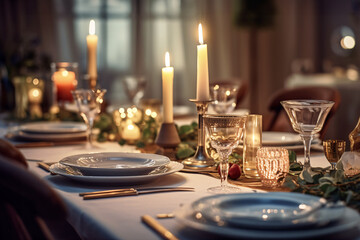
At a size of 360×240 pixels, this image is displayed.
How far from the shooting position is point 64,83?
7.92 feet

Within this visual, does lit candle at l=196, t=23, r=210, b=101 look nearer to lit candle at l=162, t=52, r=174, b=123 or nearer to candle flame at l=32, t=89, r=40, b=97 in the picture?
lit candle at l=162, t=52, r=174, b=123

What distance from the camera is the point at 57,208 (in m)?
0.84

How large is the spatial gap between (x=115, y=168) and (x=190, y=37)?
15.3 ft

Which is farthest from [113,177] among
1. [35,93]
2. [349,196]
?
[35,93]

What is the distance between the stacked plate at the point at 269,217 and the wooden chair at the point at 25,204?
192 millimetres

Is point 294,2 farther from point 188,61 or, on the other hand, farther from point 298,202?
point 298,202

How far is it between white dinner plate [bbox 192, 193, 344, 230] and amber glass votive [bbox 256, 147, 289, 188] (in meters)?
0.24

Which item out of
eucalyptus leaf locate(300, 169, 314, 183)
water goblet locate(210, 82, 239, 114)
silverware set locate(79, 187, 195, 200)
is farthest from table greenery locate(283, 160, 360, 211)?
water goblet locate(210, 82, 239, 114)

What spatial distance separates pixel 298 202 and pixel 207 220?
7.0 inches

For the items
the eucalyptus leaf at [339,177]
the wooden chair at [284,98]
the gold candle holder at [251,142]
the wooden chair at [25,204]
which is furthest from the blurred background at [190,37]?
the wooden chair at [25,204]

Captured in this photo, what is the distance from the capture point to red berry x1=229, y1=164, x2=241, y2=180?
129cm

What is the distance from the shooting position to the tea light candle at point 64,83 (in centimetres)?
241

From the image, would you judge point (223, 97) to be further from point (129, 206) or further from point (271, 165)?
point (129, 206)

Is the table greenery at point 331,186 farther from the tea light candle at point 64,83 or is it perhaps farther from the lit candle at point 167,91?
the tea light candle at point 64,83
